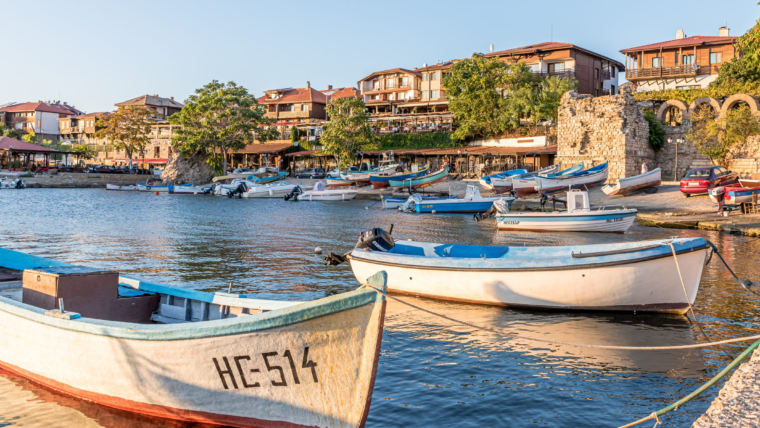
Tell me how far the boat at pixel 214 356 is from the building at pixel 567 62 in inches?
2253

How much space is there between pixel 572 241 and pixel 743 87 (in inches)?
1089

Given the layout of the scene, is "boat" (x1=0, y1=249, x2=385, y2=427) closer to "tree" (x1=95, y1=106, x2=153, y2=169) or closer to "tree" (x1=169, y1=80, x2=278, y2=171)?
"tree" (x1=169, y1=80, x2=278, y2=171)

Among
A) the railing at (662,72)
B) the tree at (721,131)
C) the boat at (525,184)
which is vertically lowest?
the boat at (525,184)

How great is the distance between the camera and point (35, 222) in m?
27.4

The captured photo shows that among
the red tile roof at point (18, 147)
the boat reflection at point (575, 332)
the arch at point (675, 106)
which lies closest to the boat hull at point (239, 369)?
the boat reflection at point (575, 332)

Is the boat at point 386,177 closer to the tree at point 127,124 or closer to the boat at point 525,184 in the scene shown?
the boat at point 525,184

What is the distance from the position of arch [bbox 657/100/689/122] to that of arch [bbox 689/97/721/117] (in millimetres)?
449

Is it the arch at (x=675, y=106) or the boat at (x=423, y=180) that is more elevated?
the arch at (x=675, y=106)

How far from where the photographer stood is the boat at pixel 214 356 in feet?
17.0

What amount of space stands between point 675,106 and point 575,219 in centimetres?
2615

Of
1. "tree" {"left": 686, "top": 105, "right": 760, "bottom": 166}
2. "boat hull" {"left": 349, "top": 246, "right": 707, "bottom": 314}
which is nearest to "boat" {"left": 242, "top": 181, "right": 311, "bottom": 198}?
"tree" {"left": 686, "top": 105, "right": 760, "bottom": 166}

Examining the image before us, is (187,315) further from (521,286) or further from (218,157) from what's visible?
(218,157)

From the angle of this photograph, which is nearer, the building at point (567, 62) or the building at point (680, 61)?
the building at point (680, 61)

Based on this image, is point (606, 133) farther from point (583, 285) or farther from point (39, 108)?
point (39, 108)
